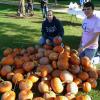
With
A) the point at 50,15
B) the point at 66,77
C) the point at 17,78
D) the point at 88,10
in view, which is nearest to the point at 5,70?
the point at 17,78

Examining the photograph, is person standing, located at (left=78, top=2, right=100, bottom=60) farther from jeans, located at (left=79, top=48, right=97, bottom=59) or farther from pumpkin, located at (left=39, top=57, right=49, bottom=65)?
pumpkin, located at (left=39, top=57, right=49, bottom=65)

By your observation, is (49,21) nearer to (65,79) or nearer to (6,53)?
(6,53)

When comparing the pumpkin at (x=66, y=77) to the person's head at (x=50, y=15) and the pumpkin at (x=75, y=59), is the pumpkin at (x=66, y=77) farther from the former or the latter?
the person's head at (x=50, y=15)

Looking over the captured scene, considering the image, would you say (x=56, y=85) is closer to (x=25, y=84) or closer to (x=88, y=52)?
(x=25, y=84)

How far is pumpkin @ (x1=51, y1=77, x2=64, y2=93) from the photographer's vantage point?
516 cm

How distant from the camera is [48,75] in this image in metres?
5.52

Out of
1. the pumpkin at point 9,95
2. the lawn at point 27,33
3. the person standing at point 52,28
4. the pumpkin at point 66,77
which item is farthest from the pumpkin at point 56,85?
the lawn at point 27,33

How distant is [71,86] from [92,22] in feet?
4.41

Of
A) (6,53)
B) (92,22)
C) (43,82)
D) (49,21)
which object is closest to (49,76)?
(43,82)

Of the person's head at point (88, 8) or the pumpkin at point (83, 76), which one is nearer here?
the person's head at point (88, 8)

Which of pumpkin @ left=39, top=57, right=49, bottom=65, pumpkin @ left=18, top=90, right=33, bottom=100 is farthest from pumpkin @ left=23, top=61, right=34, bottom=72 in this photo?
pumpkin @ left=18, top=90, right=33, bottom=100

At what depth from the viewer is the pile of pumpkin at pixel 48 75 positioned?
16.9ft

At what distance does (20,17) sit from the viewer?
15938 mm

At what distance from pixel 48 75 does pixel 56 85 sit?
395 millimetres
